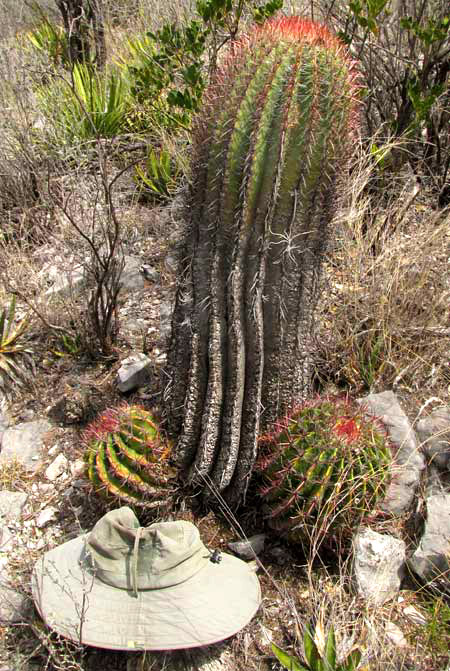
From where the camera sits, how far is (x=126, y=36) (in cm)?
594

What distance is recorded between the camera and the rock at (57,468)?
2714 millimetres

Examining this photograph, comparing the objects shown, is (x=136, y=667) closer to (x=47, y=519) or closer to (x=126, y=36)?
(x=47, y=519)

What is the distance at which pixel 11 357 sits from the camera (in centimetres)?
307

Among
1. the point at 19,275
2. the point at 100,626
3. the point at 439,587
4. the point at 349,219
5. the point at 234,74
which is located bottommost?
the point at 439,587

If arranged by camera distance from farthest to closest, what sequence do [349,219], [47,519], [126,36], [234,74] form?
1. [126,36]
2. [349,219]
3. [47,519]
4. [234,74]

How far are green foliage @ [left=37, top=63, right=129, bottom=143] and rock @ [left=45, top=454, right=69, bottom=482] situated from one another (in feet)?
8.43

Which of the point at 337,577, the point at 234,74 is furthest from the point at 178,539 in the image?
the point at 234,74

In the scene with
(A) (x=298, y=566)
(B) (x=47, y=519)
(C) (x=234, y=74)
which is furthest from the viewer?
Result: (B) (x=47, y=519)

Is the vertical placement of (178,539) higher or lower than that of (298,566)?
higher

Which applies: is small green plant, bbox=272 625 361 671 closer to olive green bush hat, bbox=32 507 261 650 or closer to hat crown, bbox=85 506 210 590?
olive green bush hat, bbox=32 507 261 650

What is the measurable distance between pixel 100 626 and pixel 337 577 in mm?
856

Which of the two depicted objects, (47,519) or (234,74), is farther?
(47,519)

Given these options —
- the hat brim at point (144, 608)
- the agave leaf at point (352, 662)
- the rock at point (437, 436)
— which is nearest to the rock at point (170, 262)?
the rock at point (437, 436)

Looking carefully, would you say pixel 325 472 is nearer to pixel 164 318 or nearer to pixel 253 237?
pixel 253 237
